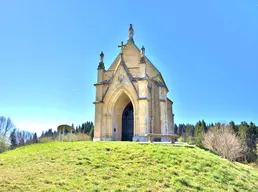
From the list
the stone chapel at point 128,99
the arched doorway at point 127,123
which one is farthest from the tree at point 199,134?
the arched doorway at point 127,123

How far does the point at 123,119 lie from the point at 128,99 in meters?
2.22

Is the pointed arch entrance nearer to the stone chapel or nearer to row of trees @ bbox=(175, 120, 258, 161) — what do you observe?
the stone chapel

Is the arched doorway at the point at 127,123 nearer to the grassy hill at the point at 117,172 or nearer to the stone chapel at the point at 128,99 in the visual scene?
the stone chapel at the point at 128,99

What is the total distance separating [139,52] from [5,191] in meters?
19.3

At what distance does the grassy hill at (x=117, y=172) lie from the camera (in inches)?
306

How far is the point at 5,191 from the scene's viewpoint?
690 centimetres

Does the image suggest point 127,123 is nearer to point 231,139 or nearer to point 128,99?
point 128,99

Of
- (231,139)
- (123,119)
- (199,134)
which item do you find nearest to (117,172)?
(123,119)

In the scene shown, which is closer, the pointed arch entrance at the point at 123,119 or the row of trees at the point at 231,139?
the pointed arch entrance at the point at 123,119

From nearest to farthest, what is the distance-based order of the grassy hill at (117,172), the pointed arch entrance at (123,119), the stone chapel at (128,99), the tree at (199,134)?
the grassy hill at (117,172)
the stone chapel at (128,99)
the pointed arch entrance at (123,119)
the tree at (199,134)

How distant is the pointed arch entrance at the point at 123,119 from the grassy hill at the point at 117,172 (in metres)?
9.27

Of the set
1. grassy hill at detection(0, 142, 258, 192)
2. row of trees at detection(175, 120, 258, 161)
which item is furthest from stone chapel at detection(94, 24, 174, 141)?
row of trees at detection(175, 120, 258, 161)

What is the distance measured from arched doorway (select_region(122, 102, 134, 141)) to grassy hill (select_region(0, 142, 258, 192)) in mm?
9759

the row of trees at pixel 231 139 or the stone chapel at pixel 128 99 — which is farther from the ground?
the stone chapel at pixel 128 99
